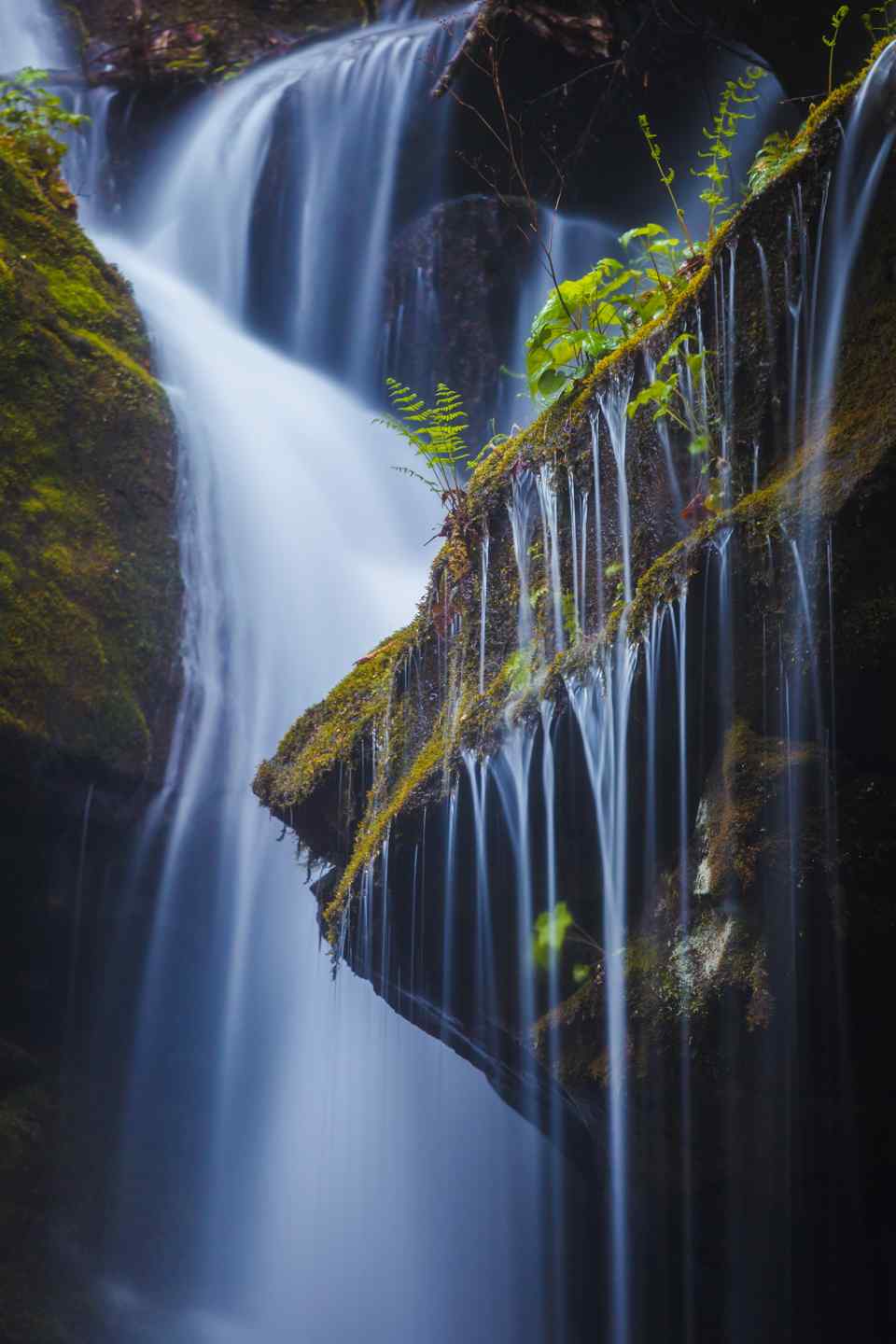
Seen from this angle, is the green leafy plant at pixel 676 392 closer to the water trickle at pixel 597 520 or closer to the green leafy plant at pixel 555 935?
the water trickle at pixel 597 520

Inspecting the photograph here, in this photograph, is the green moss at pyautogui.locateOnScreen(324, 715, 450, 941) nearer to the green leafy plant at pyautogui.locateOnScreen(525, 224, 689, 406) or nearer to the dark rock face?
the green leafy plant at pyautogui.locateOnScreen(525, 224, 689, 406)

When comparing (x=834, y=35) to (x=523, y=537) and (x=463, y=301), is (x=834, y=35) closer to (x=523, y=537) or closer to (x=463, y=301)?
(x=523, y=537)

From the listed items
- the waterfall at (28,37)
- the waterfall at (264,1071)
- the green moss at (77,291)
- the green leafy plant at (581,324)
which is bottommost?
the waterfall at (264,1071)

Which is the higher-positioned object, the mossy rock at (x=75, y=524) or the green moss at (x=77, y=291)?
the green moss at (x=77, y=291)

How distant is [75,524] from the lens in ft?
17.9

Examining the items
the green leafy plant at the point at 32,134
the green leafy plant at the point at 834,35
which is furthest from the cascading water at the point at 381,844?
the green leafy plant at the point at 32,134

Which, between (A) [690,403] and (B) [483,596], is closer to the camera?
(A) [690,403]

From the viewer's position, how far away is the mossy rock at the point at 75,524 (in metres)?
4.88

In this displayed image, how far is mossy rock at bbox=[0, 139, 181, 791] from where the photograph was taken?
4.88 m

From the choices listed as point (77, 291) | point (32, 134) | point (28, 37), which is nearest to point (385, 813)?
point (77, 291)

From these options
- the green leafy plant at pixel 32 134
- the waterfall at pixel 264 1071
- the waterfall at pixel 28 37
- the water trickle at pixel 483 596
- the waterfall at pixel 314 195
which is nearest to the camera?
the water trickle at pixel 483 596

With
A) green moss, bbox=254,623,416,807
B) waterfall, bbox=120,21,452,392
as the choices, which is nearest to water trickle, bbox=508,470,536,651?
green moss, bbox=254,623,416,807

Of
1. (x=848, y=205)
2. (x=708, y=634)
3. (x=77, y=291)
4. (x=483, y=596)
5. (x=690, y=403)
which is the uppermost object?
(x=77, y=291)

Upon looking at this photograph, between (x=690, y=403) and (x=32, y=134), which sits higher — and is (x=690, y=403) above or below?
below
